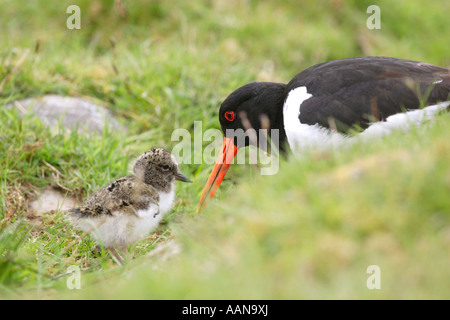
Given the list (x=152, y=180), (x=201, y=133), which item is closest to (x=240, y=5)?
(x=201, y=133)

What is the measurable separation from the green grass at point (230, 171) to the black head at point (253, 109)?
1.42ft

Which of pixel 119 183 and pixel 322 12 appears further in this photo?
pixel 322 12

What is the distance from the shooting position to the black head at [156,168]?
4.66 metres

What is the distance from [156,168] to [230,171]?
52.8 inches

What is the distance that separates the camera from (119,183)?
14.3 feet

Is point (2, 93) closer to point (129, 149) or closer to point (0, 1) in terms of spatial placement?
point (129, 149)

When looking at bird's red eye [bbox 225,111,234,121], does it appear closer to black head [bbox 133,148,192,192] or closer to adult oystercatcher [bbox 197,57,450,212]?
adult oystercatcher [bbox 197,57,450,212]

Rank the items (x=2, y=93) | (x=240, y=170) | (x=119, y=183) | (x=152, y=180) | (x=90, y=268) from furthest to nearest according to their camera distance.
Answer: (x=2, y=93), (x=240, y=170), (x=152, y=180), (x=119, y=183), (x=90, y=268)

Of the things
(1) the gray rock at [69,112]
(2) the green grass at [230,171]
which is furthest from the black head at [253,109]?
(1) the gray rock at [69,112]

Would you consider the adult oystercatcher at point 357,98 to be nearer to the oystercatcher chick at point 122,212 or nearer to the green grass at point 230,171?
the green grass at point 230,171

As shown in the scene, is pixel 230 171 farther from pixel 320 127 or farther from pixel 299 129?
pixel 320 127

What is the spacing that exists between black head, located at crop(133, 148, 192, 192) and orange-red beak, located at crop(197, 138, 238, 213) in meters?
0.48
